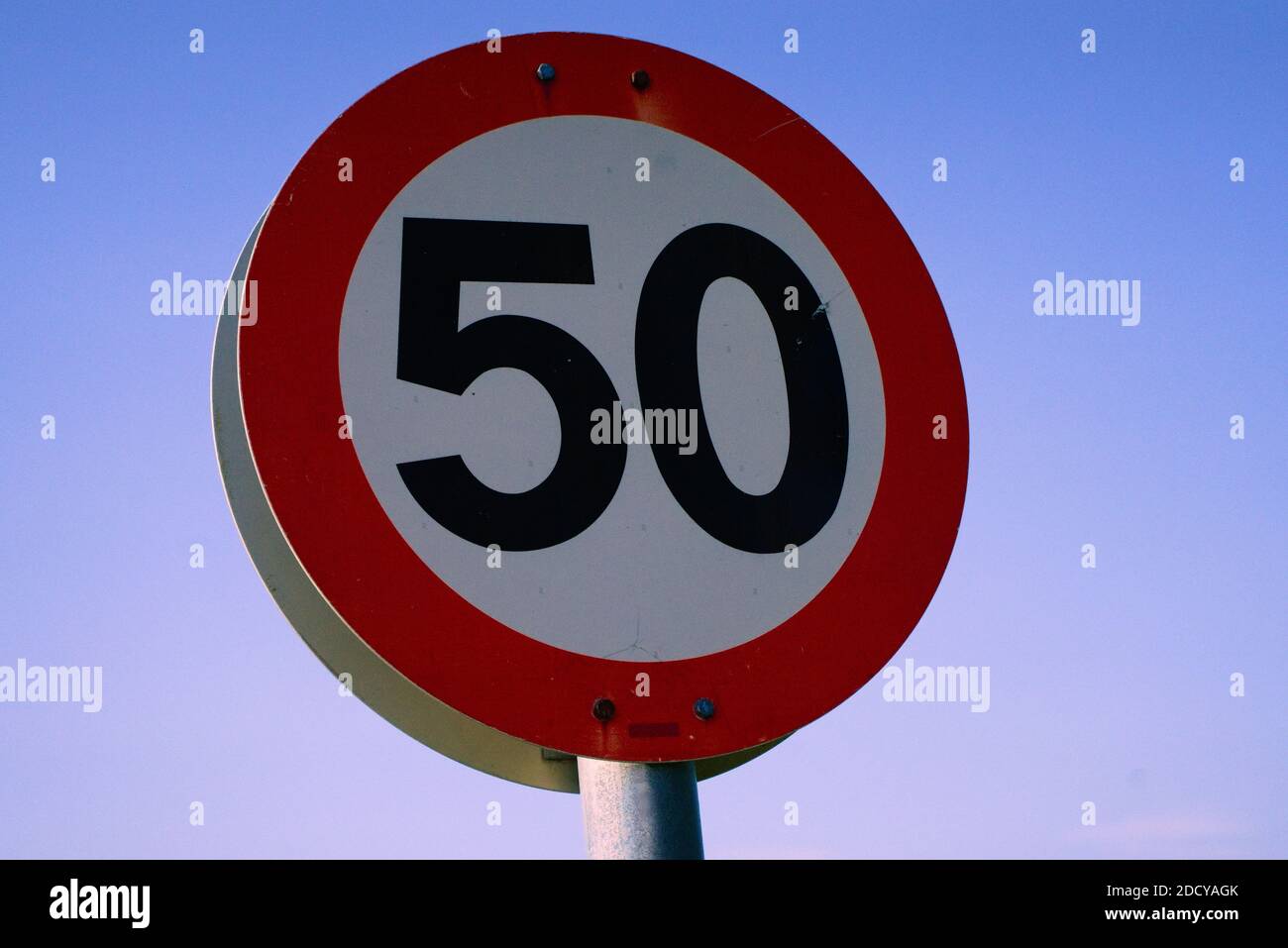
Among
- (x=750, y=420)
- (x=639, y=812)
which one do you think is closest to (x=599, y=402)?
(x=750, y=420)

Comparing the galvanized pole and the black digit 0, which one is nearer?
the galvanized pole

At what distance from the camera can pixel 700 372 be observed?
205 cm

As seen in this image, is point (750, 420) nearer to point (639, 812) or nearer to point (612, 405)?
point (612, 405)

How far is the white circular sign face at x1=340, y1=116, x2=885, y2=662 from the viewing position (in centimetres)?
188

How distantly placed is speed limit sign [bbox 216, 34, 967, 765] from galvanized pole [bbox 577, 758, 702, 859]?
0.04 metres

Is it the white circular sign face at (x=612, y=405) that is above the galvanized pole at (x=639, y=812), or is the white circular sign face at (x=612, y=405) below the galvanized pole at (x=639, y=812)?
above

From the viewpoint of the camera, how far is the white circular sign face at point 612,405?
1.88 metres

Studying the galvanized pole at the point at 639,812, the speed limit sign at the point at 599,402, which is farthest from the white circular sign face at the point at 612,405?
the galvanized pole at the point at 639,812

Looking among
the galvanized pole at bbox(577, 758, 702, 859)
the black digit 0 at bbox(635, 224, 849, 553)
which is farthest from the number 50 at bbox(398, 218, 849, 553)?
the galvanized pole at bbox(577, 758, 702, 859)

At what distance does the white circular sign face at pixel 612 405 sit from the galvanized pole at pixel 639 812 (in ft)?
0.45

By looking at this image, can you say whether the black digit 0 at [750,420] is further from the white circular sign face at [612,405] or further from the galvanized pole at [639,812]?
the galvanized pole at [639,812]

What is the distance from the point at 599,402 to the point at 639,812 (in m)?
0.49

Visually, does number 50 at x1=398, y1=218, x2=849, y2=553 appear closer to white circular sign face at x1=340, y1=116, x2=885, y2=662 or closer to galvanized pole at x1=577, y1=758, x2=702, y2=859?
white circular sign face at x1=340, y1=116, x2=885, y2=662
